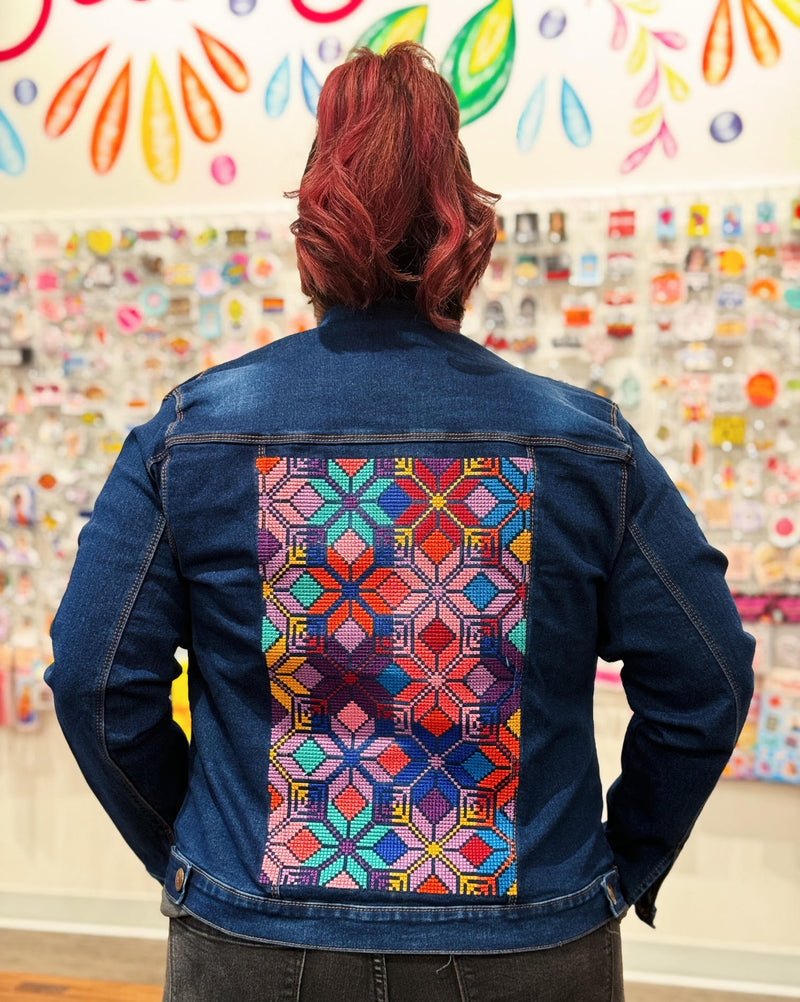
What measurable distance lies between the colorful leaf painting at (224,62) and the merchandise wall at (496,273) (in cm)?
1

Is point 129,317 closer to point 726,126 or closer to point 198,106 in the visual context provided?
point 198,106

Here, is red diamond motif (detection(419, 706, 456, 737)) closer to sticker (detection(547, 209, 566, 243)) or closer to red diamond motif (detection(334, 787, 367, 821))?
red diamond motif (detection(334, 787, 367, 821))

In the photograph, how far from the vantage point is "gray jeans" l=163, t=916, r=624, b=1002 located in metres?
0.98

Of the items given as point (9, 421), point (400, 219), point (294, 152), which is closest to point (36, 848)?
point (9, 421)

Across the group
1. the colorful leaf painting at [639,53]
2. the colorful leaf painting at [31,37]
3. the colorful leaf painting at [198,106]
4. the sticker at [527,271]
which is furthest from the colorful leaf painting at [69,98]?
the colorful leaf painting at [639,53]

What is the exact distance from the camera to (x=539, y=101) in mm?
2594

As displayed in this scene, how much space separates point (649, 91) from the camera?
2555 mm

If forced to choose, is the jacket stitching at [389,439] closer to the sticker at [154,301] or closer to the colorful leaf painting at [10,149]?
the sticker at [154,301]

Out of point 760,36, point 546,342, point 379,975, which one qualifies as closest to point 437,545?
point 379,975

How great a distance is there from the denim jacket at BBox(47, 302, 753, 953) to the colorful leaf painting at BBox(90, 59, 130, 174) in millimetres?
2030

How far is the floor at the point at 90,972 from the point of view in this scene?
2535mm

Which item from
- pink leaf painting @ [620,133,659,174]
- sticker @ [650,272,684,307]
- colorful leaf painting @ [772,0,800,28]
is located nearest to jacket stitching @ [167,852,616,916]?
sticker @ [650,272,684,307]

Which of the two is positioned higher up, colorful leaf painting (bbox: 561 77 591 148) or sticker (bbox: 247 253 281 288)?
colorful leaf painting (bbox: 561 77 591 148)

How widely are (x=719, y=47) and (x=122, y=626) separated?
228cm
